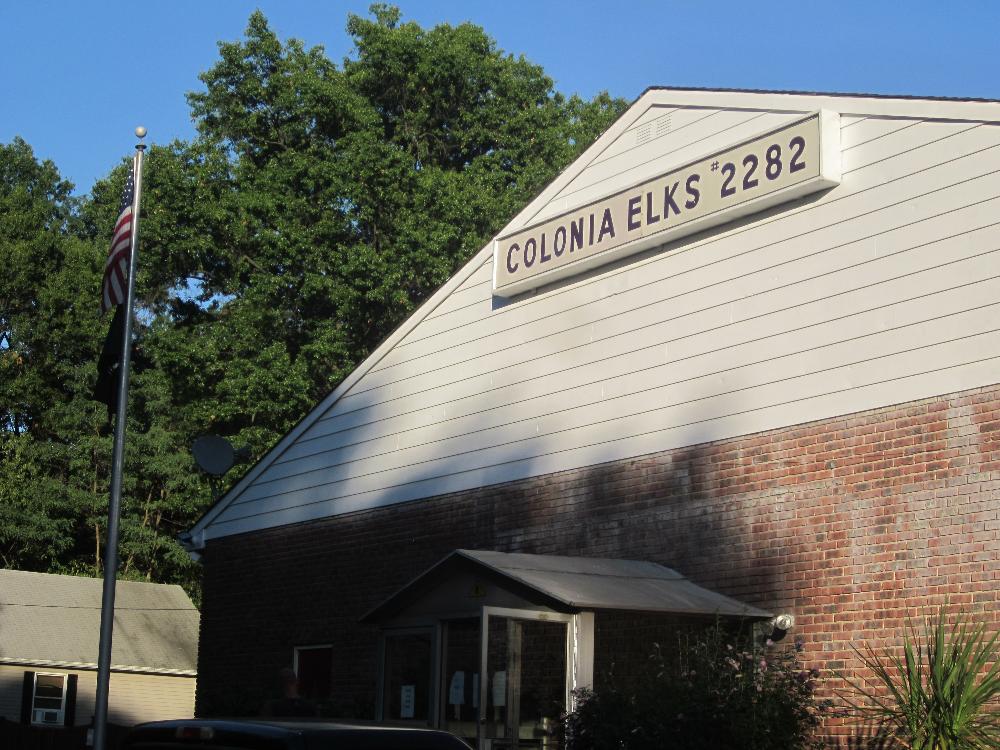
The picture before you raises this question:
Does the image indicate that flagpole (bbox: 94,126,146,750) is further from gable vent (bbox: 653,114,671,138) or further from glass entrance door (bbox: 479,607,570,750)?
gable vent (bbox: 653,114,671,138)

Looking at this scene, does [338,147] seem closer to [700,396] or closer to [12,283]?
[12,283]

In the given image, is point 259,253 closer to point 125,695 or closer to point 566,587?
point 125,695

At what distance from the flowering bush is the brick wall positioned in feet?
2.39

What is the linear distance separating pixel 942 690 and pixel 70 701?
29.2m

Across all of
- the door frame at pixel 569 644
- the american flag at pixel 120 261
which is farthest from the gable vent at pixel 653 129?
the american flag at pixel 120 261

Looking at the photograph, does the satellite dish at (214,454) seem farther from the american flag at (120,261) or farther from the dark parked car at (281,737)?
the dark parked car at (281,737)

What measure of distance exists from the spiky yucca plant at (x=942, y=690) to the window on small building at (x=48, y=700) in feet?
92.2

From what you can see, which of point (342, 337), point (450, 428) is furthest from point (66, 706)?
point (450, 428)

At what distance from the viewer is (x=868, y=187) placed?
13734mm

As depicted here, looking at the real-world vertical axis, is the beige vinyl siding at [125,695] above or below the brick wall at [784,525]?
below

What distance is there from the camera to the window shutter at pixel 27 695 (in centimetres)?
3503

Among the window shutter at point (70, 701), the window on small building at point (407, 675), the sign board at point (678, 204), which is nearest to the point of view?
the window on small building at point (407, 675)

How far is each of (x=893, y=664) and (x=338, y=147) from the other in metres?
27.5

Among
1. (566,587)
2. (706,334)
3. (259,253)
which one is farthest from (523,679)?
(259,253)
